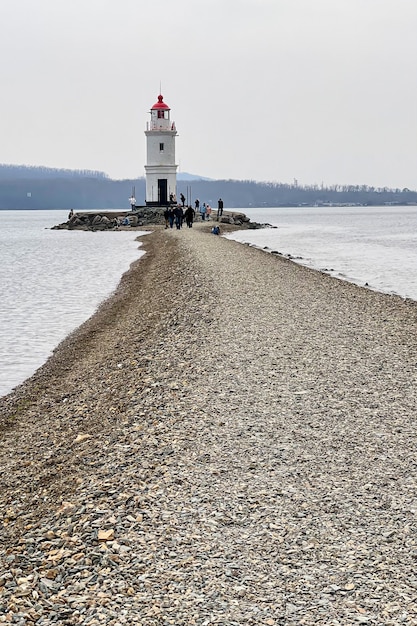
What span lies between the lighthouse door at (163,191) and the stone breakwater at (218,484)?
1940 inches

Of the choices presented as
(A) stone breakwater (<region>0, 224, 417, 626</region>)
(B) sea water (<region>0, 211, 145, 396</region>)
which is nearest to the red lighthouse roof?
(B) sea water (<region>0, 211, 145, 396</region>)

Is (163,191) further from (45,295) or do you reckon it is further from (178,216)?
(45,295)

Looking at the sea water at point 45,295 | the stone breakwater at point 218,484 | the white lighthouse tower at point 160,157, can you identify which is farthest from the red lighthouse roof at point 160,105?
the stone breakwater at point 218,484

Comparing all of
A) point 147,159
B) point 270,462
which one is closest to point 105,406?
point 270,462

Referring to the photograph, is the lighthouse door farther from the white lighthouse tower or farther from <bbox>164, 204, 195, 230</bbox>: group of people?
<bbox>164, 204, 195, 230</bbox>: group of people

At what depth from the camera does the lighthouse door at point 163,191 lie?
59250mm

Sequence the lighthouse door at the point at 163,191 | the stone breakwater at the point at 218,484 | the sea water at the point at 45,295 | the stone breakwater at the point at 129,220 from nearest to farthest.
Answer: the stone breakwater at the point at 218,484, the sea water at the point at 45,295, the stone breakwater at the point at 129,220, the lighthouse door at the point at 163,191

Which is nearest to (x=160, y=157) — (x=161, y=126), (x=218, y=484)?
(x=161, y=126)

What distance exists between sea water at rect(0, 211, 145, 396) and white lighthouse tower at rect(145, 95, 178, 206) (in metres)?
18.1

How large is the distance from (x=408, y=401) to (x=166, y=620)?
4.18m

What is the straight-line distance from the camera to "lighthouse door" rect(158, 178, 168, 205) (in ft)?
194

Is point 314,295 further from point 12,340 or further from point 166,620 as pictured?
point 166,620

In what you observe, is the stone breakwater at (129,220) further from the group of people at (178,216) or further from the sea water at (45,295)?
the sea water at (45,295)

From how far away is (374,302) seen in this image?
622 inches
